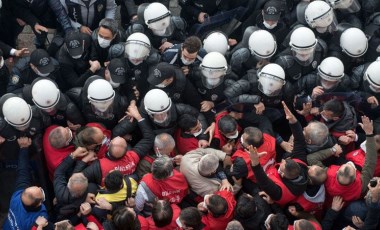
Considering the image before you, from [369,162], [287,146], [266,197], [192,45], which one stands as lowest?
[287,146]

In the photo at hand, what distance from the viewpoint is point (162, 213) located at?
17.4 ft

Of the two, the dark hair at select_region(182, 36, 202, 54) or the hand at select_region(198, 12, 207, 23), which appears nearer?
the dark hair at select_region(182, 36, 202, 54)

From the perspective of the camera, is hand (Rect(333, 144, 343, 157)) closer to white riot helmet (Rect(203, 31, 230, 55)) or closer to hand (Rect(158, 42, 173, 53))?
white riot helmet (Rect(203, 31, 230, 55))

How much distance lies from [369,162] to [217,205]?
197 centimetres

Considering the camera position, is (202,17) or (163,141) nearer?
(163,141)

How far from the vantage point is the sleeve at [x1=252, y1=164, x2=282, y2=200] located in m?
5.77

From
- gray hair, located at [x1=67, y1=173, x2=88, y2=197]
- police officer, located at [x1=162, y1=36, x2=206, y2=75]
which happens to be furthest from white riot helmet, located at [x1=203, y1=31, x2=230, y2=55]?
gray hair, located at [x1=67, y1=173, x2=88, y2=197]

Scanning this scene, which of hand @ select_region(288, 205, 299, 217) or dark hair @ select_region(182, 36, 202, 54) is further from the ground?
dark hair @ select_region(182, 36, 202, 54)

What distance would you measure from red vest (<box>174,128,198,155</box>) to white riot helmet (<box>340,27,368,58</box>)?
2603 mm

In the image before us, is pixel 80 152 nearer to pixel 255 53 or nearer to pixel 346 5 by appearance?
pixel 255 53

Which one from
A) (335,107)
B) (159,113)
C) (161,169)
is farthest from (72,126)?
(335,107)

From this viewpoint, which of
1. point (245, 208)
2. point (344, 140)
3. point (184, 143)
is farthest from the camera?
point (184, 143)

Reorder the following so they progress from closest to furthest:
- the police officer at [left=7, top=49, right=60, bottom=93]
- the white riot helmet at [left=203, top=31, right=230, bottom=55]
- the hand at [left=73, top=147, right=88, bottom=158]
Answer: the hand at [left=73, top=147, right=88, bottom=158] < the police officer at [left=7, top=49, right=60, bottom=93] < the white riot helmet at [left=203, top=31, right=230, bottom=55]

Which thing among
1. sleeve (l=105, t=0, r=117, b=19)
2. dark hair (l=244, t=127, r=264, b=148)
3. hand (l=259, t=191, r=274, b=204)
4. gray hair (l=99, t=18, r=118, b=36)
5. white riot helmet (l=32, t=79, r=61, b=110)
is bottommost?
hand (l=259, t=191, r=274, b=204)
